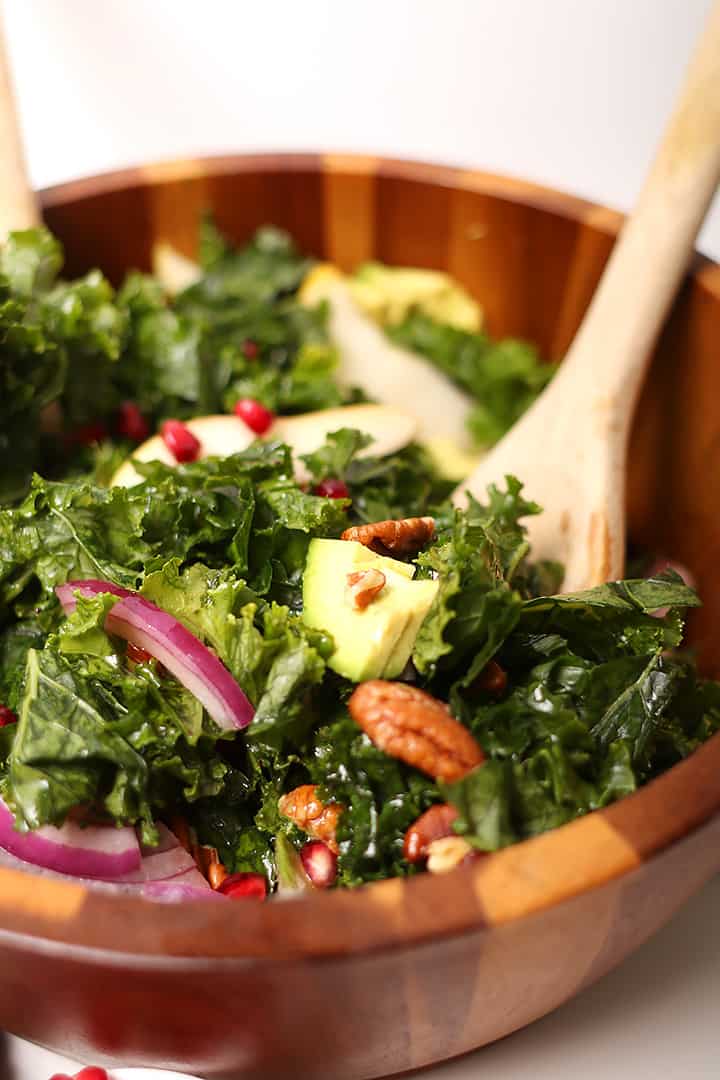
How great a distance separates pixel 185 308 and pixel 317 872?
215cm

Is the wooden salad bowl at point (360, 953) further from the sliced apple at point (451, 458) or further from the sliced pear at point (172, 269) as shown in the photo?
the sliced pear at point (172, 269)

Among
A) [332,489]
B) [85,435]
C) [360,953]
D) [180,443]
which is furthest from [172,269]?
[360,953]

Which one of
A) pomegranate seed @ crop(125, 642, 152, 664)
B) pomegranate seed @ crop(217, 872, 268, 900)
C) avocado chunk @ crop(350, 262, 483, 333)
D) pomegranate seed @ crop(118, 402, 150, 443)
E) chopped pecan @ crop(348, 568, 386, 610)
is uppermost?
chopped pecan @ crop(348, 568, 386, 610)

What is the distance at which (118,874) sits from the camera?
2117 mm

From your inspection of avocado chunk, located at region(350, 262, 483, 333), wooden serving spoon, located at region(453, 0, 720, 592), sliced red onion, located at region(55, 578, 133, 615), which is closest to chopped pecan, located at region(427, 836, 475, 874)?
sliced red onion, located at region(55, 578, 133, 615)

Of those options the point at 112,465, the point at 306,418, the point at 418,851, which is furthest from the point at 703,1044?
the point at 112,465

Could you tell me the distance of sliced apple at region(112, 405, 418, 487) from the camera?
9.89 ft

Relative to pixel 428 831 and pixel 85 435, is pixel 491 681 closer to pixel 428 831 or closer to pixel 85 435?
pixel 428 831

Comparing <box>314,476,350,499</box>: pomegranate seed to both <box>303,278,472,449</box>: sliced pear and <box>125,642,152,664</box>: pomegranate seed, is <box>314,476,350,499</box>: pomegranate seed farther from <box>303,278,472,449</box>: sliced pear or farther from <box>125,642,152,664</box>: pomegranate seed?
<box>303,278,472,449</box>: sliced pear

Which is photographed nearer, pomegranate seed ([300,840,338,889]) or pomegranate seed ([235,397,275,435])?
pomegranate seed ([300,840,338,889])

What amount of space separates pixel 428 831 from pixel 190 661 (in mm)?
555

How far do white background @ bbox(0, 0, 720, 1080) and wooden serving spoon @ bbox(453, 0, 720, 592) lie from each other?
1782 mm

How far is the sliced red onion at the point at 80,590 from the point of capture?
2.33 metres

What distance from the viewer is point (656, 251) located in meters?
3.08
